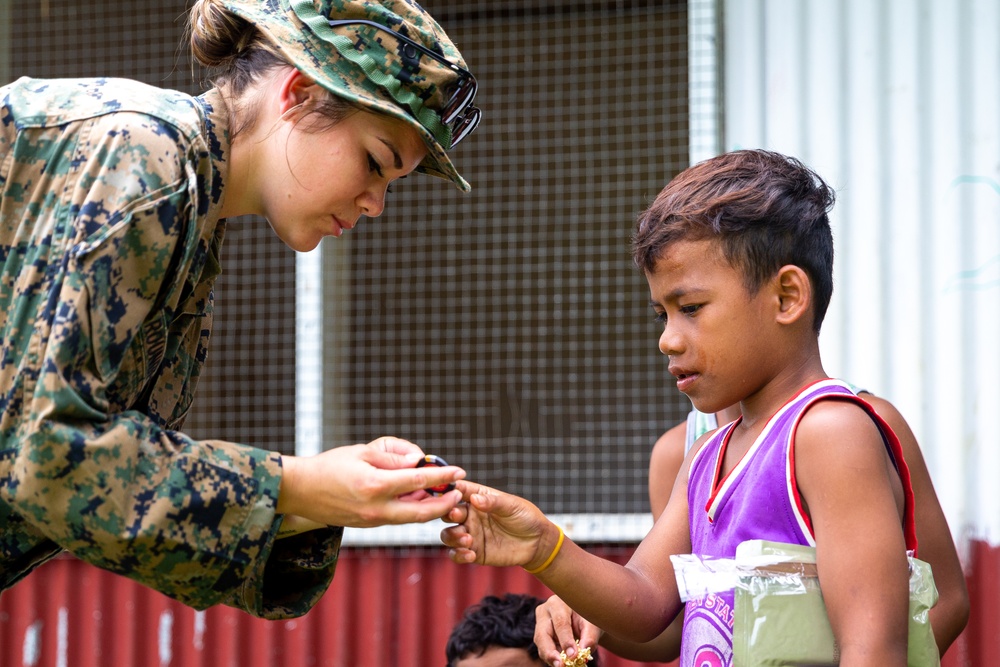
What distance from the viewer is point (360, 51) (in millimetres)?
1633

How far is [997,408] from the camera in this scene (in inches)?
133

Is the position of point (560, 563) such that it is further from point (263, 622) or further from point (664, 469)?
point (263, 622)

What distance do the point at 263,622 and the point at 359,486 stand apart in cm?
282

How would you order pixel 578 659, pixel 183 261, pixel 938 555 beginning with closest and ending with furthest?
pixel 183 261 → pixel 578 659 → pixel 938 555

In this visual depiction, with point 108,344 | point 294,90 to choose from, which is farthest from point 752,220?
point 108,344

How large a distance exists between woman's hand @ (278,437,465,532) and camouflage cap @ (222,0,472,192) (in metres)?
0.51

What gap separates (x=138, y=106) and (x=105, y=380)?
1.27 feet

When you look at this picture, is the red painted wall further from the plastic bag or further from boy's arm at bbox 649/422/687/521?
the plastic bag

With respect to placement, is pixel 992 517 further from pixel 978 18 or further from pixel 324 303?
pixel 324 303

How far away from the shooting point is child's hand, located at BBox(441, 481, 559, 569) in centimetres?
177

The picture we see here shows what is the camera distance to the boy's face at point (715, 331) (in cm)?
177


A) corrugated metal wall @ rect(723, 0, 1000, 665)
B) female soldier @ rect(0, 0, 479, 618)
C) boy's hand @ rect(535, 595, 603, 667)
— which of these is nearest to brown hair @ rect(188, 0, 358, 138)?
female soldier @ rect(0, 0, 479, 618)

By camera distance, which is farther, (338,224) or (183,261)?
(338,224)

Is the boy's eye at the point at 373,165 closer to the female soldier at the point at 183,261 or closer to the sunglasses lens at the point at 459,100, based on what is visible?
the female soldier at the point at 183,261
